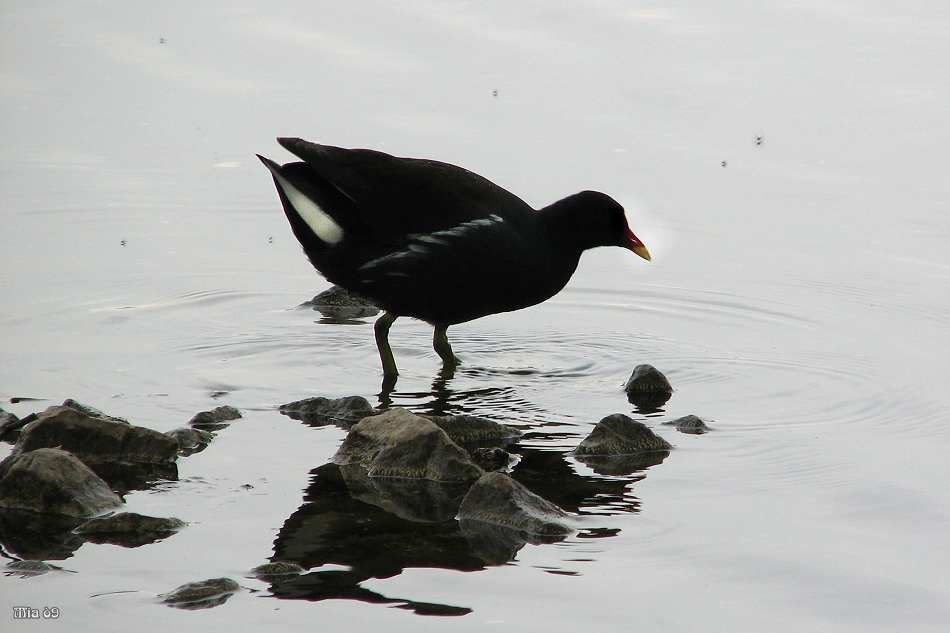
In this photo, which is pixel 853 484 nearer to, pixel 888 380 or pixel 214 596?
pixel 888 380

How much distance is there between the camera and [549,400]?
6.59m

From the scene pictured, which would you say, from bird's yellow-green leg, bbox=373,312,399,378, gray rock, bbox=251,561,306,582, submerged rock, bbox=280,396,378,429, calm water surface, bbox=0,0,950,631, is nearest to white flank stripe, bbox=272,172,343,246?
bird's yellow-green leg, bbox=373,312,399,378

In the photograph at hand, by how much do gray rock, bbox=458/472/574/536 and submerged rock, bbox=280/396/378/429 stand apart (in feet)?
4.21

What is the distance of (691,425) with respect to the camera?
20.2 ft

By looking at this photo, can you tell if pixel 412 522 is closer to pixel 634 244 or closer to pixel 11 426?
pixel 11 426

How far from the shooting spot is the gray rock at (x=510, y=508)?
4.85 meters

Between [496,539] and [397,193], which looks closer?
[496,539]

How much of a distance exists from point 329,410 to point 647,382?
1609mm

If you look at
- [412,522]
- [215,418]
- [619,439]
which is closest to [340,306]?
[215,418]

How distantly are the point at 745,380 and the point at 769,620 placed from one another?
278 cm

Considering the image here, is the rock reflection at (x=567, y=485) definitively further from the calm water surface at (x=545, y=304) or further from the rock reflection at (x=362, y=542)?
the rock reflection at (x=362, y=542)

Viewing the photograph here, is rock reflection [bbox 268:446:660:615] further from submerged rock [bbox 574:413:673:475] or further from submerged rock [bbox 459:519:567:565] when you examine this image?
submerged rock [bbox 574:413:673:475]

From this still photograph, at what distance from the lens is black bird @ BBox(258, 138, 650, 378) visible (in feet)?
22.3

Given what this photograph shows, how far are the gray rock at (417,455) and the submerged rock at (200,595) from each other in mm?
1251
